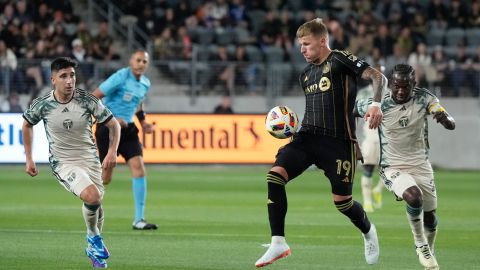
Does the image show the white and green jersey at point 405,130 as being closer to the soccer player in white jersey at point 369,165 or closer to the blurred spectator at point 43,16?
the soccer player in white jersey at point 369,165

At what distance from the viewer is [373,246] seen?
414 inches

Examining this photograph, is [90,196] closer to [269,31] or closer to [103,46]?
[103,46]

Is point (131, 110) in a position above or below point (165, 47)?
below

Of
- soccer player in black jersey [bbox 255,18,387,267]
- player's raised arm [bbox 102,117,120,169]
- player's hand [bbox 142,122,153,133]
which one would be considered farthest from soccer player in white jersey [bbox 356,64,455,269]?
player's hand [bbox 142,122,153,133]

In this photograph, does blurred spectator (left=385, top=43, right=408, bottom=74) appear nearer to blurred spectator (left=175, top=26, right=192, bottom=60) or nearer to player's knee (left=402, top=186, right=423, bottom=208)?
blurred spectator (left=175, top=26, right=192, bottom=60)

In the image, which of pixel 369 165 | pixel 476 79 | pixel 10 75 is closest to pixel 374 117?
pixel 369 165

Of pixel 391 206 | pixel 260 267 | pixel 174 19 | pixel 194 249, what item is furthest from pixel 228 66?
pixel 260 267

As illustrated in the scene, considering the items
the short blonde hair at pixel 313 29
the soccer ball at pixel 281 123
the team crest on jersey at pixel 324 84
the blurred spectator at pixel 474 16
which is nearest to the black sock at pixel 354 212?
the soccer ball at pixel 281 123

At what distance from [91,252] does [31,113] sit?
1491 millimetres

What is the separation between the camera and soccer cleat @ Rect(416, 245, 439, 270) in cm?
1000

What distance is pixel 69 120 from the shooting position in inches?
422

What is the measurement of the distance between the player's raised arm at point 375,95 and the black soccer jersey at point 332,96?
29 centimetres

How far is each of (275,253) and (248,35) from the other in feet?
73.1

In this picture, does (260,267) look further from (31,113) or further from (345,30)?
(345,30)
